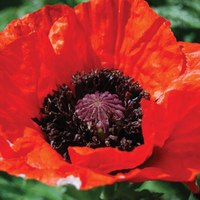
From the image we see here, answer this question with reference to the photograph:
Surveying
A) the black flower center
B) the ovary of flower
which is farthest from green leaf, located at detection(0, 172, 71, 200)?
the ovary of flower

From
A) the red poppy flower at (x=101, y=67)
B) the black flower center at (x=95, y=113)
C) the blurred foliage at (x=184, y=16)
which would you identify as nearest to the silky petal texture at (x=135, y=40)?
the red poppy flower at (x=101, y=67)

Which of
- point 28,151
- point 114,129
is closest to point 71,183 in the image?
point 28,151

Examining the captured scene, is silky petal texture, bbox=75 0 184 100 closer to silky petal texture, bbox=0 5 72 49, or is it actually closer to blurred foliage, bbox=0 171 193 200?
silky petal texture, bbox=0 5 72 49

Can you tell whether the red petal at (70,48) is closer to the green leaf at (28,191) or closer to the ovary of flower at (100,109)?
the ovary of flower at (100,109)

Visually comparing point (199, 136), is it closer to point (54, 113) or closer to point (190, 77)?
point (190, 77)

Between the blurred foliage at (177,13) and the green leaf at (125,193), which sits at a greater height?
the blurred foliage at (177,13)
